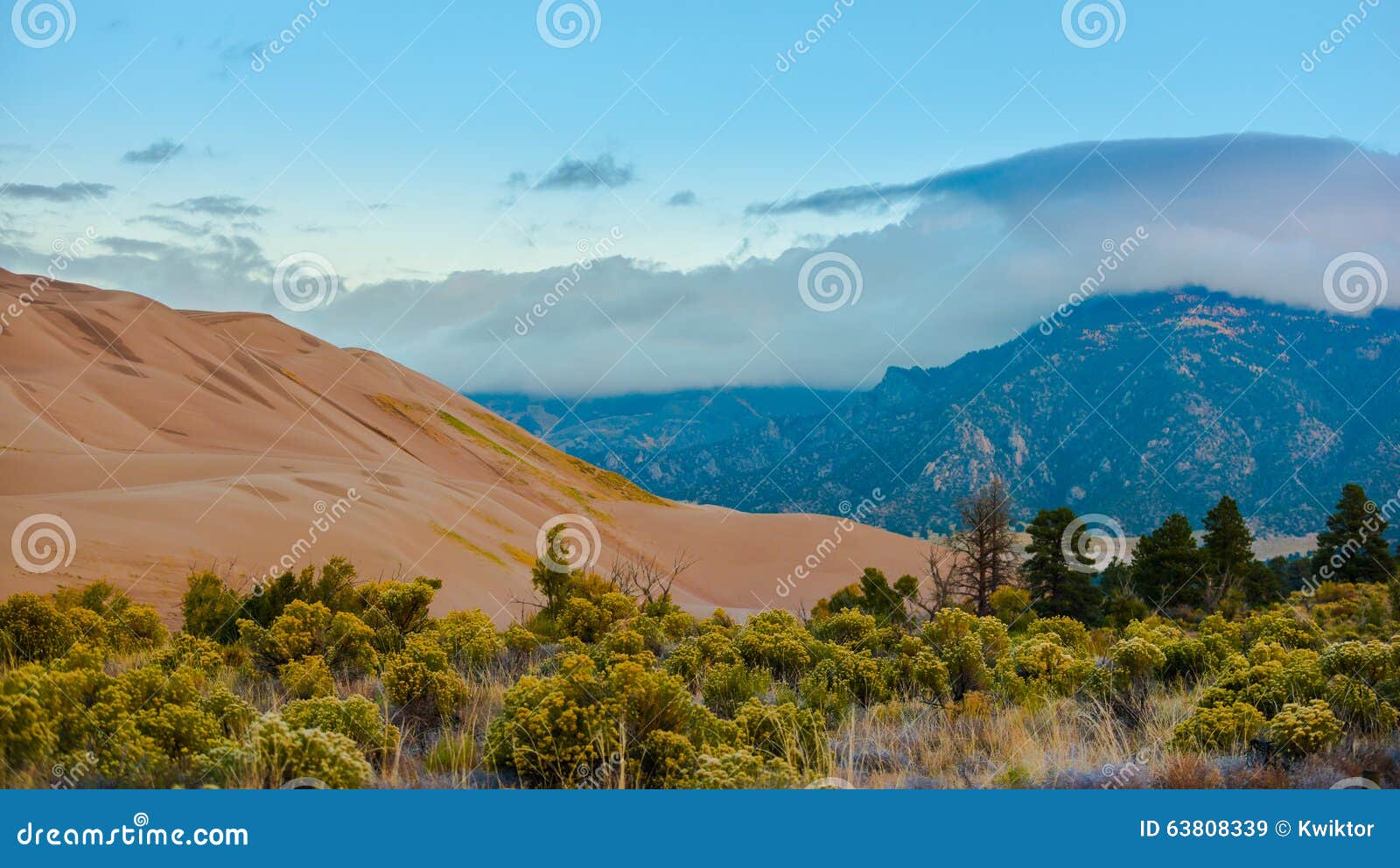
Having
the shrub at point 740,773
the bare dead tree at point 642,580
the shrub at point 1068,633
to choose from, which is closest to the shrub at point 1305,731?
the shrub at point 740,773

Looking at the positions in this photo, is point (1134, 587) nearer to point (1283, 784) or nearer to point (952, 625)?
point (952, 625)

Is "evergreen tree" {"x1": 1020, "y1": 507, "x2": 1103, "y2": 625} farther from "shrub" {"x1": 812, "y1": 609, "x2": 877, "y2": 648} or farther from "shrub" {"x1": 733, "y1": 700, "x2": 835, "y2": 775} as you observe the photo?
"shrub" {"x1": 733, "y1": 700, "x2": 835, "y2": 775}

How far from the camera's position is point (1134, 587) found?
83.8 feet

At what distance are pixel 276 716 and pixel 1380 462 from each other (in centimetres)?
19182

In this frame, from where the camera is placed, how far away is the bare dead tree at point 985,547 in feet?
62.5

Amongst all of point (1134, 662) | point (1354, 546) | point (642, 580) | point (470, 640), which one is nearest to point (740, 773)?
point (1134, 662)

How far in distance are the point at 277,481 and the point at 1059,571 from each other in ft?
75.6

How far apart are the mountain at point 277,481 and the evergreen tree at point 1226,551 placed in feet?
44.4

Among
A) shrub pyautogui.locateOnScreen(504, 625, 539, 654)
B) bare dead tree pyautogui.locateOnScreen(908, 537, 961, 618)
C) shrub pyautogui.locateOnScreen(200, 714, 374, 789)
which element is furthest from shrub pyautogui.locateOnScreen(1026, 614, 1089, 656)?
shrub pyautogui.locateOnScreen(200, 714, 374, 789)

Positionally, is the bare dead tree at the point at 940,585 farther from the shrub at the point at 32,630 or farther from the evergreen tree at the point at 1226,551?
the shrub at the point at 32,630

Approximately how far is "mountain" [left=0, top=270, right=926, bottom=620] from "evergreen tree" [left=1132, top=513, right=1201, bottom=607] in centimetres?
1195

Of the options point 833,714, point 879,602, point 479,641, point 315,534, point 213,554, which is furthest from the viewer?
point 315,534

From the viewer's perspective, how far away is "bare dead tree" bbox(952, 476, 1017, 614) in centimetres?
1906

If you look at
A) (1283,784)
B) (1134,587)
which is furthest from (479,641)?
(1134,587)
